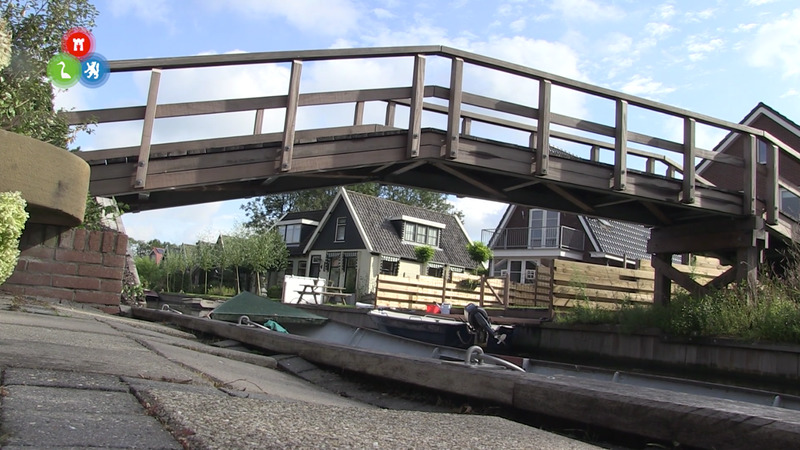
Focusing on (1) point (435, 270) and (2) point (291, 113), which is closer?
(2) point (291, 113)

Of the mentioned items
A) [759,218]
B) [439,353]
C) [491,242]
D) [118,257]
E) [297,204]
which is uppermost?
[297,204]

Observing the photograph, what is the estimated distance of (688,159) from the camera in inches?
350

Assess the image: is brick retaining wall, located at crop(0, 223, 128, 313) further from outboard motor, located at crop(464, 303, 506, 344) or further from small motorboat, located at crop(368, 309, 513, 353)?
small motorboat, located at crop(368, 309, 513, 353)

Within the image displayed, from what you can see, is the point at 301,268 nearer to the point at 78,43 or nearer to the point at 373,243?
the point at 373,243

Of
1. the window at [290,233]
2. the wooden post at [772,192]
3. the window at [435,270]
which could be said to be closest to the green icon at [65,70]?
the wooden post at [772,192]

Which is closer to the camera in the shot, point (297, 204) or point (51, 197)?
point (51, 197)

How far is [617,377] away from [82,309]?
4.87 metres

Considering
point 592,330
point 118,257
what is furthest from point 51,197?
point 592,330

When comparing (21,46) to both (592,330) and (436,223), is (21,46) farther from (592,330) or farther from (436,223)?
(436,223)

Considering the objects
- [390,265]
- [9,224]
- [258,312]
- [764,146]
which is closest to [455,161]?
[258,312]

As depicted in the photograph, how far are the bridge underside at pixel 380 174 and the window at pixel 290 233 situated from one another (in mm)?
37870

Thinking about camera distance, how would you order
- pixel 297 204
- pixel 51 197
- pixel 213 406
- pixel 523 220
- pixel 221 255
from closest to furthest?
pixel 213 406 → pixel 51 197 → pixel 523 220 → pixel 221 255 → pixel 297 204

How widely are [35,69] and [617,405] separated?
583 cm

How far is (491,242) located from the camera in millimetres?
39469
